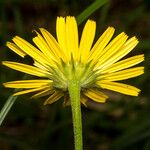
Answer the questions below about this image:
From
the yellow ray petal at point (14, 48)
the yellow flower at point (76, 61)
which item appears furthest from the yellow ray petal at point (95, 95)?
the yellow ray petal at point (14, 48)

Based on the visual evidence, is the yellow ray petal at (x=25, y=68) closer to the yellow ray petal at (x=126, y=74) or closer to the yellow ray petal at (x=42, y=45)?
the yellow ray petal at (x=42, y=45)

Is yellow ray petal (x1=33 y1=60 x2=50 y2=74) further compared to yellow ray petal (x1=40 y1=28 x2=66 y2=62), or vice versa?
yellow ray petal (x1=33 y1=60 x2=50 y2=74)

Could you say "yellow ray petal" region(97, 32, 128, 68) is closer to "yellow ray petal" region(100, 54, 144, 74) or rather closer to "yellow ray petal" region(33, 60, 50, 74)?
"yellow ray petal" region(100, 54, 144, 74)

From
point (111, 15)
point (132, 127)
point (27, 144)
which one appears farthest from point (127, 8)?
point (27, 144)

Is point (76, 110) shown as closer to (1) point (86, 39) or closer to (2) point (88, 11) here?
(1) point (86, 39)

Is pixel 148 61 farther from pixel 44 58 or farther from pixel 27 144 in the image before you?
pixel 44 58

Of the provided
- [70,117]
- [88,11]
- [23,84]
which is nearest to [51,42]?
[23,84]

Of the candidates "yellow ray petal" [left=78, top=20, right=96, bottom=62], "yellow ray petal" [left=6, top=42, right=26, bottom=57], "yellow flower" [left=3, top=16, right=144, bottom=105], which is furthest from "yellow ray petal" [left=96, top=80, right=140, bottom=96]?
"yellow ray petal" [left=6, top=42, right=26, bottom=57]

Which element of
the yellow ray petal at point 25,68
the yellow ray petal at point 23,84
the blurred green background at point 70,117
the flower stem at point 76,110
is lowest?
the flower stem at point 76,110
